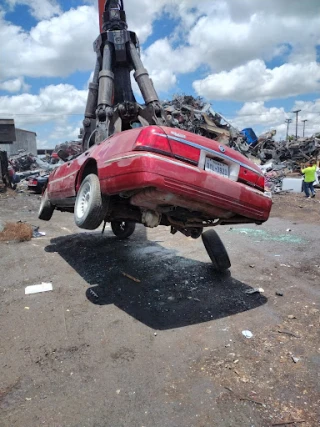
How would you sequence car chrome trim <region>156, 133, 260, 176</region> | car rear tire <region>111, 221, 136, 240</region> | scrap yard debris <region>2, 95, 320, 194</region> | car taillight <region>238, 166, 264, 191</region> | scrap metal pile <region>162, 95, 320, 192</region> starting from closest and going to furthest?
car chrome trim <region>156, 133, 260, 176</region> → car taillight <region>238, 166, 264, 191</region> → car rear tire <region>111, 221, 136, 240</region> → scrap yard debris <region>2, 95, 320, 194</region> → scrap metal pile <region>162, 95, 320, 192</region>

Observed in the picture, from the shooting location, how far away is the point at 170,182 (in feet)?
10.0

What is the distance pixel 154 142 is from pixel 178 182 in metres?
0.44

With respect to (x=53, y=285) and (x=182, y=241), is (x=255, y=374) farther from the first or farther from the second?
(x=182, y=241)

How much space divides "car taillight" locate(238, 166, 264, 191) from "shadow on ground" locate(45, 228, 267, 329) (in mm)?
1358

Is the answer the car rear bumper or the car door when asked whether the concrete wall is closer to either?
the car door

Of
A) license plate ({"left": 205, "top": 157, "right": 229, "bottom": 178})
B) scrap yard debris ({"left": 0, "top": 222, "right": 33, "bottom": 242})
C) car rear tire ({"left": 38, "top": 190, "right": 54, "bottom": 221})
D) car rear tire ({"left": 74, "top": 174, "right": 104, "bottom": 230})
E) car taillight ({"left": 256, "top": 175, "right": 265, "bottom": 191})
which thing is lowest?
scrap yard debris ({"left": 0, "top": 222, "right": 33, "bottom": 242})

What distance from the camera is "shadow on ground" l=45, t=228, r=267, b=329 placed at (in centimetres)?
372

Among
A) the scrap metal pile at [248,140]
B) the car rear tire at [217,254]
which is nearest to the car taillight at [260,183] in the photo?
the car rear tire at [217,254]

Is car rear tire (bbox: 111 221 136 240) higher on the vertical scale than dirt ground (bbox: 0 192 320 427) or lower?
higher

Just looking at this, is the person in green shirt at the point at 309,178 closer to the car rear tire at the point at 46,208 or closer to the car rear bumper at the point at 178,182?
the car rear tire at the point at 46,208

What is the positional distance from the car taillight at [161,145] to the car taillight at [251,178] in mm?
684

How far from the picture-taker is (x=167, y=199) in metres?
3.19

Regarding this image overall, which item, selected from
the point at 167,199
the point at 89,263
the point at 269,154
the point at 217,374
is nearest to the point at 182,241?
the point at 89,263

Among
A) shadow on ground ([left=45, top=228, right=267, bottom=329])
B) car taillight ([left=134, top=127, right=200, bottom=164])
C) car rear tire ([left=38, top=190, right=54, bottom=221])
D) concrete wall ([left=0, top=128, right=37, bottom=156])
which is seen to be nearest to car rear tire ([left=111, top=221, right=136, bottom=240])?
shadow on ground ([left=45, top=228, right=267, bottom=329])
